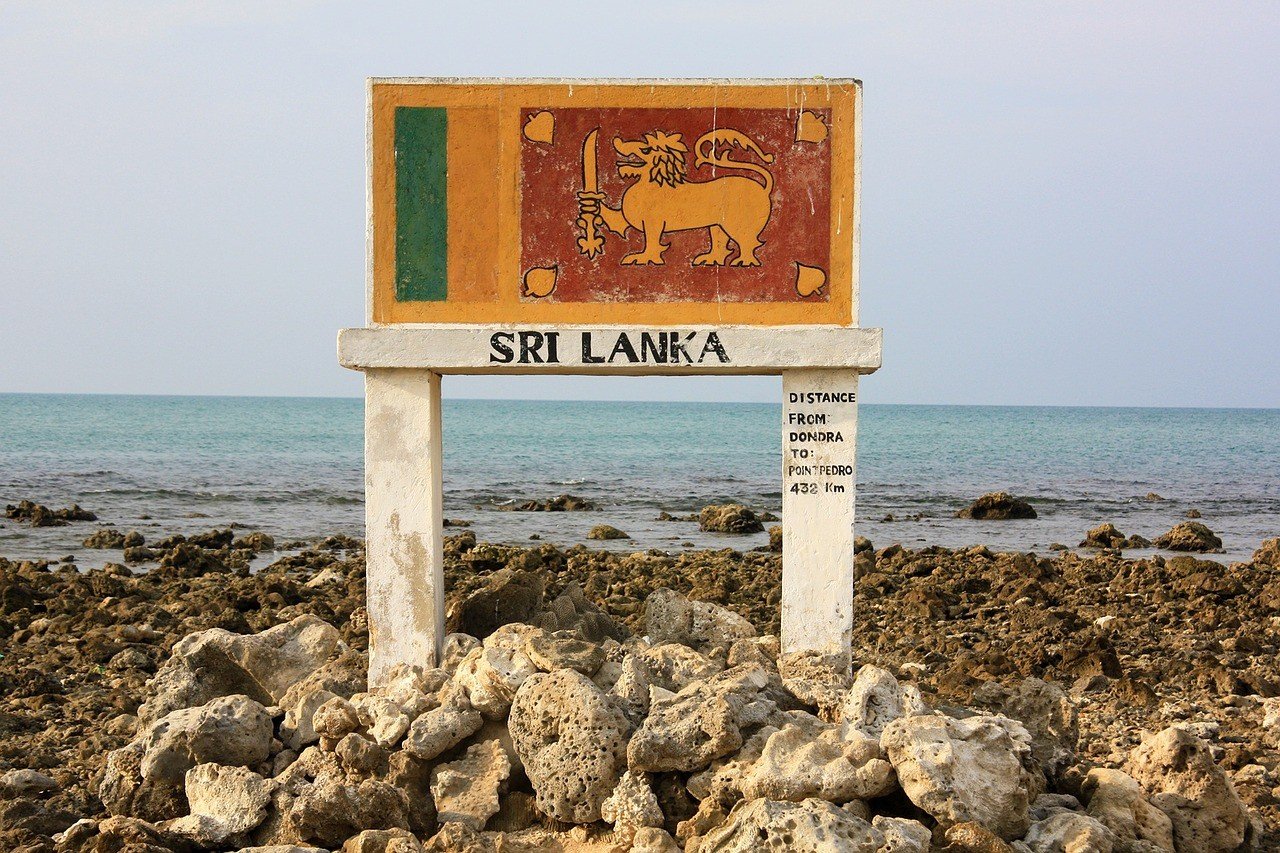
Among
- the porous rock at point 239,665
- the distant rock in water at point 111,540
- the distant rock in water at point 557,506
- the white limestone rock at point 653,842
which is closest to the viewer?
the white limestone rock at point 653,842

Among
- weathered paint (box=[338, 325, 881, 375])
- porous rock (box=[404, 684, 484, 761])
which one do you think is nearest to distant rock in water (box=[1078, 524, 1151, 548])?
weathered paint (box=[338, 325, 881, 375])

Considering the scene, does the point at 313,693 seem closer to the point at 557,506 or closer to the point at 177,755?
the point at 177,755

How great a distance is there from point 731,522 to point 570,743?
18990 millimetres

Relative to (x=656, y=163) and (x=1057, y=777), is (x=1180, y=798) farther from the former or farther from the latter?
(x=656, y=163)

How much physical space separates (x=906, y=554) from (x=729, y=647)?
11.2 metres

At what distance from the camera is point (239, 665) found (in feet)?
33.0

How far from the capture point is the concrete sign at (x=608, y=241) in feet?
32.4

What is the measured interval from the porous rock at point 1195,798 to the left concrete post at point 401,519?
5.13 m

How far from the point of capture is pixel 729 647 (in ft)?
33.5

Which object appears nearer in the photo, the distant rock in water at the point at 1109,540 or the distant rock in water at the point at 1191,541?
the distant rock in water at the point at 1191,541

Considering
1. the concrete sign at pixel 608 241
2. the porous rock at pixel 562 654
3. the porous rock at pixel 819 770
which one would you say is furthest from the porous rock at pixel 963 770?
the concrete sign at pixel 608 241

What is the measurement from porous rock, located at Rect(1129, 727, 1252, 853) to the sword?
5230 millimetres

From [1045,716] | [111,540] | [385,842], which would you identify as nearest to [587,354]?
[385,842]

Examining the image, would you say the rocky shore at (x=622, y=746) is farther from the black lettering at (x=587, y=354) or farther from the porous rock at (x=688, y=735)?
the black lettering at (x=587, y=354)
